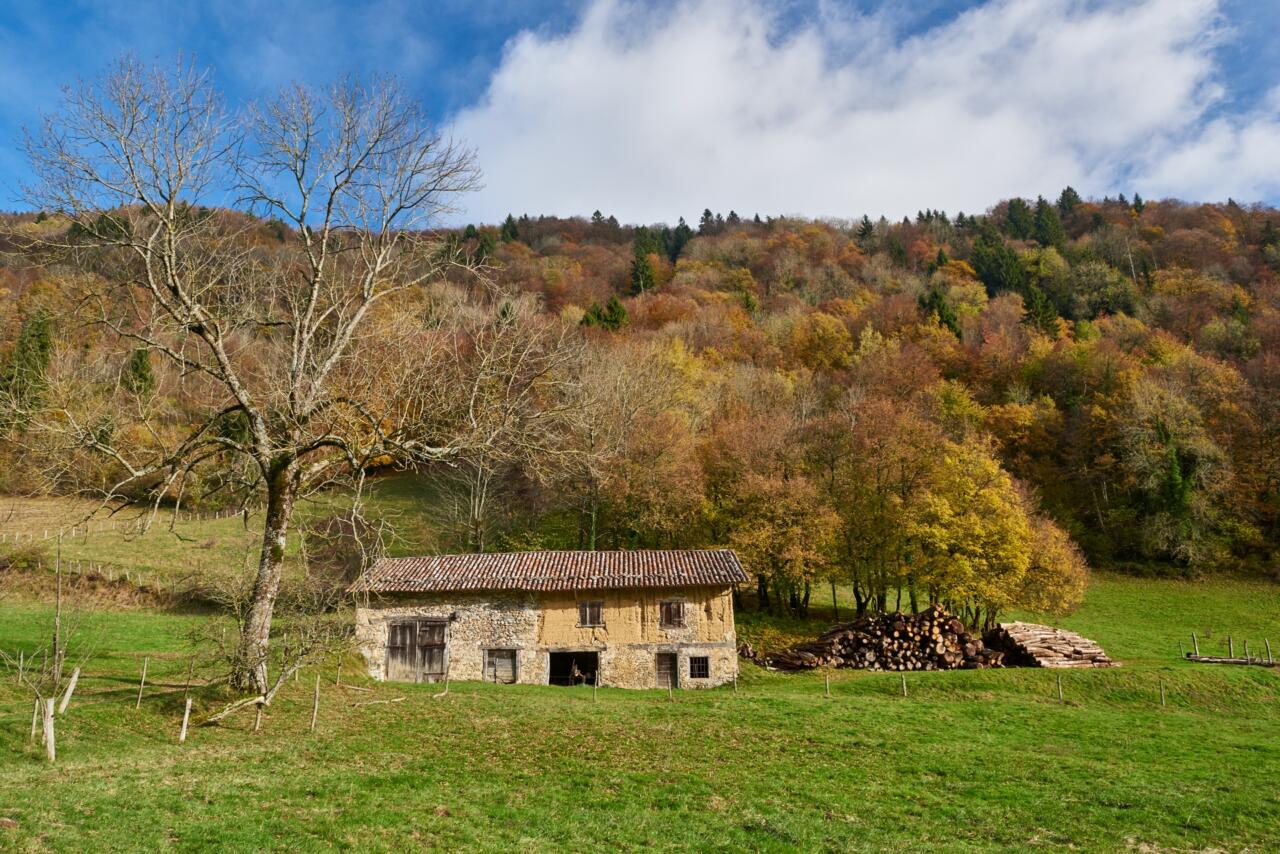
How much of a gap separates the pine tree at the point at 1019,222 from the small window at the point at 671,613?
93525mm

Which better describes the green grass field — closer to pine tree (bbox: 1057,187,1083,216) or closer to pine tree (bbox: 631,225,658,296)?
pine tree (bbox: 631,225,658,296)

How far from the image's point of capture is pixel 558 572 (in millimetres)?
28516

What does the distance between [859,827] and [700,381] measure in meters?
50.2

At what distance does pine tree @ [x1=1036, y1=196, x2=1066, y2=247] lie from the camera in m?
95.3

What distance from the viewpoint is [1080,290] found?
268 feet

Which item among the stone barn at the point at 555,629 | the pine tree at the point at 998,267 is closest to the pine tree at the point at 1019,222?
the pine tree at the point at 998,267

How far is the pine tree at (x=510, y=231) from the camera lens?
102 metres

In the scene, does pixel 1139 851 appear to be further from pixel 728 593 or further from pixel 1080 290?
pixel 1080 290

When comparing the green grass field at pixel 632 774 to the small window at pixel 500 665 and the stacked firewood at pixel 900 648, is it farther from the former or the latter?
the stacked firewood at pixel 900 648

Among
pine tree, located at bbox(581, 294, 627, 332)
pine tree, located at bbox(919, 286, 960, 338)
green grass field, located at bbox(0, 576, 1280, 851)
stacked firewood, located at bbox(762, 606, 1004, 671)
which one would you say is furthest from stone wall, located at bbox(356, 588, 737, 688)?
pine tree, located at bbox(919, 286, 960, 338)

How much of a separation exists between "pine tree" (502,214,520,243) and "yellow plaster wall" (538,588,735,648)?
265 feet

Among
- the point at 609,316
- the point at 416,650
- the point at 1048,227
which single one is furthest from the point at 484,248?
the point at 1048,227

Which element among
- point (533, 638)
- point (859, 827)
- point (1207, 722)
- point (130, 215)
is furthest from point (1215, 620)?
point (130, 215)

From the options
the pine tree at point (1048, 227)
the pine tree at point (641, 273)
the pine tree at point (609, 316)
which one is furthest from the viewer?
the pine tree at point (1048, 227)
